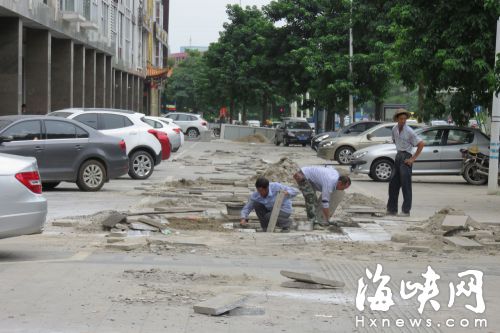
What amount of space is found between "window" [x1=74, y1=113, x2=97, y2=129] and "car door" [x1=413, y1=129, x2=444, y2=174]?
28.7ft

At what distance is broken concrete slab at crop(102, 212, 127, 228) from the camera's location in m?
13.7

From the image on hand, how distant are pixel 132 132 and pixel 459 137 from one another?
901 cm

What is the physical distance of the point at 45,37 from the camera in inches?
1542

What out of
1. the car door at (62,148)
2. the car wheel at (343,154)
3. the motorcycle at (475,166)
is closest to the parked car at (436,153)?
the motorcycle at (475,166)

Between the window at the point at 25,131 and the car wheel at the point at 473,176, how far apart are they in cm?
1200

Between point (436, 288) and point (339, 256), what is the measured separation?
2.58 m

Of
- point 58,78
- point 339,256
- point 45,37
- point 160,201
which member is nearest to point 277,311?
point 339,256

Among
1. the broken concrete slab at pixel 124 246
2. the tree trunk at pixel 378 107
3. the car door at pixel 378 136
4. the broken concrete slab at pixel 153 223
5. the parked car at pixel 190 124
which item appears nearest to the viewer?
the broken concrete slab at pixel 124 246

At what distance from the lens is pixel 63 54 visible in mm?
44188

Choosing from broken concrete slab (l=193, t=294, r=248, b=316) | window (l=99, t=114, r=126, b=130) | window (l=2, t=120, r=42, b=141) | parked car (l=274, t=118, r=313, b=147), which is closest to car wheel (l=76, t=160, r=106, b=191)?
window (l=2, t=120, r=42, b=141)

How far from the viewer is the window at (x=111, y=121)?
80.8 feet

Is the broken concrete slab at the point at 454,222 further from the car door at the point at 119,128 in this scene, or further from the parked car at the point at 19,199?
the car door at the point at 119,128

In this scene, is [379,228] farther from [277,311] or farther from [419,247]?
[277,311]

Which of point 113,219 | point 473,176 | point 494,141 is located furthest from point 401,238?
point 473,176
